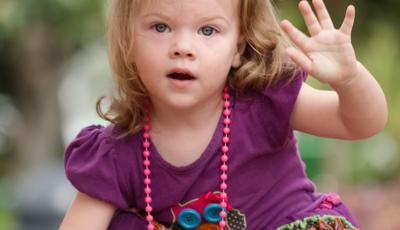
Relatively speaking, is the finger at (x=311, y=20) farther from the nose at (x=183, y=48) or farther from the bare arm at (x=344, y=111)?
the nose at (x=183, y=48)

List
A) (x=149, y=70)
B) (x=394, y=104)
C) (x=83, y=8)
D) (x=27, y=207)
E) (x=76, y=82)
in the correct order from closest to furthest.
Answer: (x=149, y=70) < (x=27, y=207) < (x=83, y=8) < (x=394, y=104) < (x=76, y=82)

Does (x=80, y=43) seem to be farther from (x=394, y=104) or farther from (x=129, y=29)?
(x=129, y=29)

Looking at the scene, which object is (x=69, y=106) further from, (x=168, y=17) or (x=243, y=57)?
(x=168, y=17)

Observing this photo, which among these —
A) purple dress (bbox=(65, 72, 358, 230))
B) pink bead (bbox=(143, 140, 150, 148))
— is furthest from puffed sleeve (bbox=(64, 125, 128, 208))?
pink bead (bbox=(143, 140, 150, 148))

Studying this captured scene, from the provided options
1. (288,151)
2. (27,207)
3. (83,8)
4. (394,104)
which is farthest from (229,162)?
(394,104)

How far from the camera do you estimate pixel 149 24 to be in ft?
10.1

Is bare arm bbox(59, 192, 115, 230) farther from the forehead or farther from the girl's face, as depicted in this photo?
the forehead

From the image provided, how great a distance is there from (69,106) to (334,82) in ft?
39.3

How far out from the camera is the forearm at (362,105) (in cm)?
294

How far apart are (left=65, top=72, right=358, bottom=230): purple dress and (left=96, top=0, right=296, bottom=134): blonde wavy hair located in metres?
0.05

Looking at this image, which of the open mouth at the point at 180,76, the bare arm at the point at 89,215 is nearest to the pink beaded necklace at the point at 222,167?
the bare arm at the point at 89,215

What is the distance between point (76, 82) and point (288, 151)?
11.3 meters

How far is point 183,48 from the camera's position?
117 inches

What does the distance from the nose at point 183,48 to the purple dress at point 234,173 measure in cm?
35
